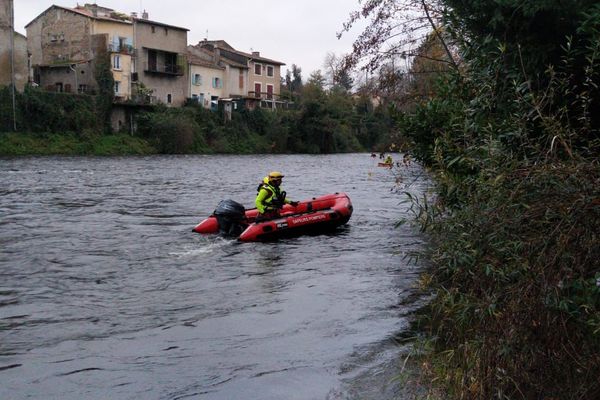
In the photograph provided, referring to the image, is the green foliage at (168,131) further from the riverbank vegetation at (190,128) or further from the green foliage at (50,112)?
the green foliage at (50,112)

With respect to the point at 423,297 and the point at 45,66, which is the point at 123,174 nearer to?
the point at 423,297

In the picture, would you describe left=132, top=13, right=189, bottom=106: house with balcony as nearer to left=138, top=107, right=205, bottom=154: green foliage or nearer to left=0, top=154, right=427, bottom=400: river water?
left=138, top=107, right=205, bottom=154: green foliage

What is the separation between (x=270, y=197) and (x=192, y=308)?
18.4 feet

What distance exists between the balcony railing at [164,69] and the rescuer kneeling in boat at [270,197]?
44.5 m

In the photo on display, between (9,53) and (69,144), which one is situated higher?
(9,53)

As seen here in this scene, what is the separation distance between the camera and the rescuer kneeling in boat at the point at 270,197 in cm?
1423

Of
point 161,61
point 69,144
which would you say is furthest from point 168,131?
point 161,61

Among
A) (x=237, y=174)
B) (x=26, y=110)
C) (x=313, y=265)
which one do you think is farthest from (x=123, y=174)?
(x=313, y=265)

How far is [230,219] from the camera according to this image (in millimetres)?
14414

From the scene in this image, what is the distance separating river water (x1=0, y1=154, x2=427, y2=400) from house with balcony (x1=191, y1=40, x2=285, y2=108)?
49.2m

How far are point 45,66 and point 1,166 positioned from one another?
2336 centimetres

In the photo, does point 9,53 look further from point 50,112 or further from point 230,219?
point 230,219

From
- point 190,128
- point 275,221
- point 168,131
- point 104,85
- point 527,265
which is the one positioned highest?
point 104,85

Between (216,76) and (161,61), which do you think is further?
(216,76)
